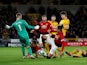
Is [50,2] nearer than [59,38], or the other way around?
[59,38]

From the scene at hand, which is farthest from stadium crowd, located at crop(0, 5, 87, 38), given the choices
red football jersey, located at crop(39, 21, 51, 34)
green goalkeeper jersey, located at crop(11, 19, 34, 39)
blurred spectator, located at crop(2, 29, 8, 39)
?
green goalkeeper jersey, located at crop(11, 19, 34, 39)

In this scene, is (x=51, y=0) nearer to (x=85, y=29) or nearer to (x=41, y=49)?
(x=85, y=29)

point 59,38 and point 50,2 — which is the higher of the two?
point 50,2

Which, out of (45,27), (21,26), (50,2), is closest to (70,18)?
(50,2)

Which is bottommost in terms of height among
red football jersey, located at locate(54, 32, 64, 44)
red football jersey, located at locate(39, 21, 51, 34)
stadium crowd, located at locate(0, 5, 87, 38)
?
stadium crowd, located at locate(0, 5, 87, 38)

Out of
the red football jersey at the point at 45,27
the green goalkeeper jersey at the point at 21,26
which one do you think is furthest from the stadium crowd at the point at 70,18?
the green goalkeeper jersey at the point at 21,26

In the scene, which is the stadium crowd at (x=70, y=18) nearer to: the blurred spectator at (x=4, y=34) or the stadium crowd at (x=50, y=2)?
the blurred spectator at (x=4, y=34)

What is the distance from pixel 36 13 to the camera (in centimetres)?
3541

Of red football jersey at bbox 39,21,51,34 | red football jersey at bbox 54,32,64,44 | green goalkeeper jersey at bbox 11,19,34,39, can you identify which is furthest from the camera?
red football jersey at bbox 39,21,51,34

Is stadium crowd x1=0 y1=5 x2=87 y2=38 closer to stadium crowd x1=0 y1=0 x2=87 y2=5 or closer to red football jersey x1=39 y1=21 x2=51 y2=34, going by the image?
stadium crowd x1=0 y1=0 x2=87 y2=5

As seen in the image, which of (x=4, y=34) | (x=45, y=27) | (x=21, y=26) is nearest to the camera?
(x=21, y=26)

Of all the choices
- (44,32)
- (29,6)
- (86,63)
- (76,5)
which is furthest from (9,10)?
(86,63)

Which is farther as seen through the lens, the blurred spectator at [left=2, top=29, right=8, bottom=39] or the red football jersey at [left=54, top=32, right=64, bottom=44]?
the blurred spectator at [left=2, top=29, right=8, bottom=39]

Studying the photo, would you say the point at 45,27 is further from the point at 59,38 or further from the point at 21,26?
the point at 21,26
